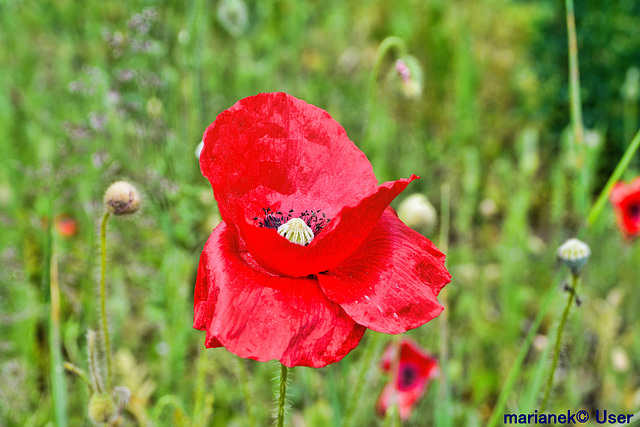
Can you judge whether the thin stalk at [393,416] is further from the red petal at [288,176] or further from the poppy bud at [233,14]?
the poppy bud at [233,14]

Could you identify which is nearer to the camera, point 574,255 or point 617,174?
point 574,255

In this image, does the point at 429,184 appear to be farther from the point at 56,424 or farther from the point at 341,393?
the point at 56,424

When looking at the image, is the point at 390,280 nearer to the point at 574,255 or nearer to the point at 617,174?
the point at 574,255

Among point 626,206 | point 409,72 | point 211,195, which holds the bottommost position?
point 211,195

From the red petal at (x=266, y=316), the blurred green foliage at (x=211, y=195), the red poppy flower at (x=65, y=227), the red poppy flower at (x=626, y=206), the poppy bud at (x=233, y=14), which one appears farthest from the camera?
the poppy bud at (x=233, y=14)

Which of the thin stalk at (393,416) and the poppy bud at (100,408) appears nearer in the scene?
the poppy bud at (100,408)

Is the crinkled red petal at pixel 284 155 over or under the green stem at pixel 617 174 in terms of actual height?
under

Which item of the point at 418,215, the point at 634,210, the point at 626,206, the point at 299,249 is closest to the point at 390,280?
the point at 299,249

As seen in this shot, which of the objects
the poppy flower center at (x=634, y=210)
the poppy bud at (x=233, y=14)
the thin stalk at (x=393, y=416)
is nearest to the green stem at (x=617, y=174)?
the thin stalk at (x=393, y=416)

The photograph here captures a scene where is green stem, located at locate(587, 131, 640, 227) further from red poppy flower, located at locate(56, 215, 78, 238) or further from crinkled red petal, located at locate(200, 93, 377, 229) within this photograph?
red poppy flower, located at locate(56, 215, 78, 238)
